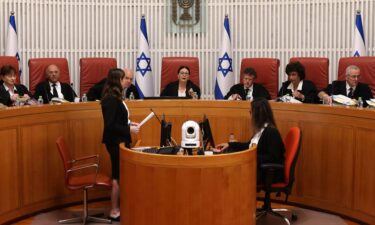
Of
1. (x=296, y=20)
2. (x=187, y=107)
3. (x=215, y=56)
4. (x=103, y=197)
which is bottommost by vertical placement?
(x=103, y=197)

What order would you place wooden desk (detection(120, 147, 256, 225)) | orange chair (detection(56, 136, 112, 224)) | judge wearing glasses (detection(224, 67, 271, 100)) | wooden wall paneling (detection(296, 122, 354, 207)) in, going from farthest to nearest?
judge wearing glasses (detection(224, 67, 271, 100)), wooden wall paneling (detection(296, 122, 354, 207)), orange chair (detection(56, 136, 112, 224)), wooden desk (detection(120, 147, 256, 225))

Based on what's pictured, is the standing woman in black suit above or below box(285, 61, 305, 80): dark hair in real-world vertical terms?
below

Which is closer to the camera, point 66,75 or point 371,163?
point 371,163

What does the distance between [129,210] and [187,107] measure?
90.3 inches

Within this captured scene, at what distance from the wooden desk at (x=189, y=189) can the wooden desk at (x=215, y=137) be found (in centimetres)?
167

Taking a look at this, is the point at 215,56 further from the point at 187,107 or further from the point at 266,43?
the point at 187,107

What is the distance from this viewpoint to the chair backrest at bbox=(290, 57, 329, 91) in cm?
738

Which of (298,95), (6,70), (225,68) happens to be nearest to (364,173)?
(298,95)

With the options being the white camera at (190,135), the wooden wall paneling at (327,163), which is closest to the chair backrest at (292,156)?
the wooden wall paneling at (327,163)

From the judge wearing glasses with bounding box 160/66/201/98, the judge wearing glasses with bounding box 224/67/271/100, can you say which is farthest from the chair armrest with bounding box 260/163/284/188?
the judge wearing glasses with bounding box 160/66/201/98

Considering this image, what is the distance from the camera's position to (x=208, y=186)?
159 inches

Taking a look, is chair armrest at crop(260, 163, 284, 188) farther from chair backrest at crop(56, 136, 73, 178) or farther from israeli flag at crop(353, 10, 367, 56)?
israeli flag at crop(353, 10, 367, 56)

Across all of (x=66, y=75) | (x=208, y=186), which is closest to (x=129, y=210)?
(x=208, y=186)

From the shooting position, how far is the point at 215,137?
638 centimetres
